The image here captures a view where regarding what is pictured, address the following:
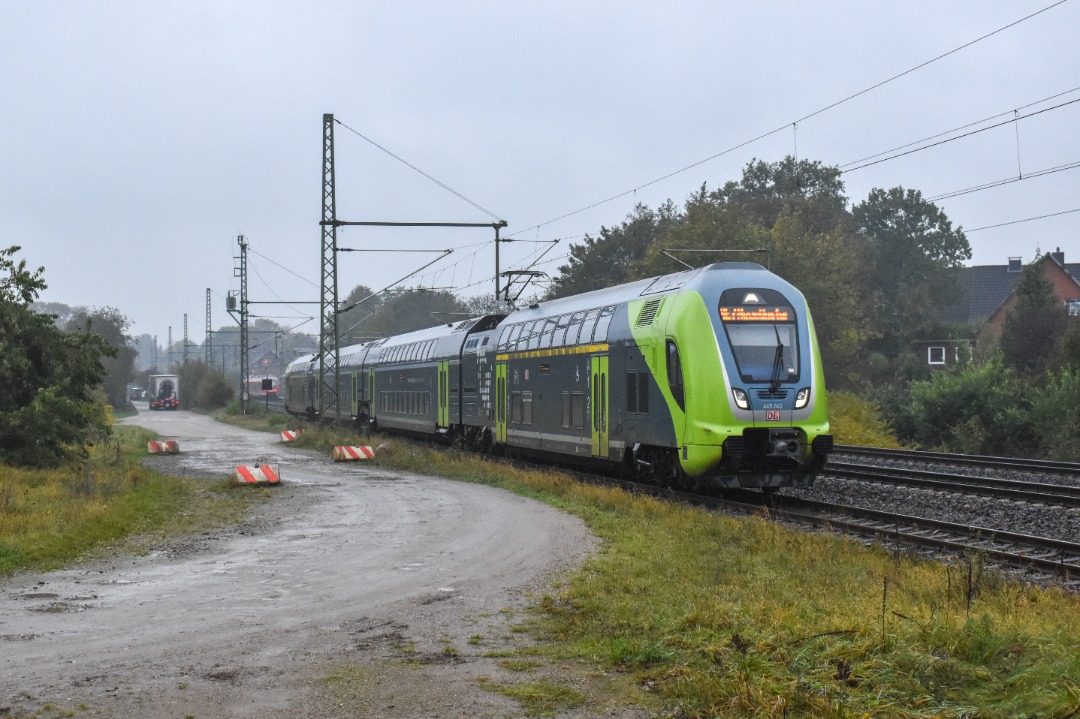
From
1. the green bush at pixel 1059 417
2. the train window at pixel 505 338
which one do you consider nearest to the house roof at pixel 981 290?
the green bush at pixel 1059 417

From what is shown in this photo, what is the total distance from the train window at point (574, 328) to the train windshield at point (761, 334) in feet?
17.7

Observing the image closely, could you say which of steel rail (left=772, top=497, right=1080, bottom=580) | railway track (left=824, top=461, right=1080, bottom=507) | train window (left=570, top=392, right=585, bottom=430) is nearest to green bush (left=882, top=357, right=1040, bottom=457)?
railway track (left=824, top=461, right=1080, bottom=507)

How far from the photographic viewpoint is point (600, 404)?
20.9 m

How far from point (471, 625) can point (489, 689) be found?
1968mm

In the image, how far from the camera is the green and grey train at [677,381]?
667 inches

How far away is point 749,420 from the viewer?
1680 cm

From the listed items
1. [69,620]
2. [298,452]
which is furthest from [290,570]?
[298,452]

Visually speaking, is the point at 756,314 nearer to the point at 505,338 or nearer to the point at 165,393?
the point at 505,338

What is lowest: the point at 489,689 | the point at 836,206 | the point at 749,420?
the point at 489,689

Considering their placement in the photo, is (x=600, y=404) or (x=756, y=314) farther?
(x=600, y=404)

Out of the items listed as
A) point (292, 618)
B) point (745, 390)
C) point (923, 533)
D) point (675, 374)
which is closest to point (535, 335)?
point (675, 374)

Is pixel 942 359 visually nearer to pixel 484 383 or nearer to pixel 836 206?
pixel 836 206

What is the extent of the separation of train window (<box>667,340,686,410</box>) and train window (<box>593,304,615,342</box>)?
9.99 ft

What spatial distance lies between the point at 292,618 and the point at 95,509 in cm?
813
